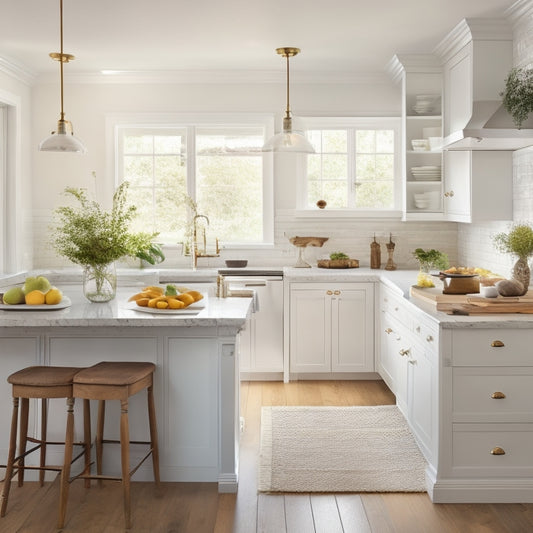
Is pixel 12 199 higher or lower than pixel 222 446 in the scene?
higher

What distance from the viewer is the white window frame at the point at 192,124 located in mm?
6961

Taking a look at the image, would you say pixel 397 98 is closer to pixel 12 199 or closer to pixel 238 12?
pixel 238 12

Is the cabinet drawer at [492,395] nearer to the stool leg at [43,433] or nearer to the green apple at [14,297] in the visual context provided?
the stool leg at [43,433]

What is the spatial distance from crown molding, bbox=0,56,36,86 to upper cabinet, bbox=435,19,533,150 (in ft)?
11.6

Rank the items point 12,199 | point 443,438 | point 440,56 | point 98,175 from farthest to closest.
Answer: point 98,175
point 12,199
point 440,56
point 443,438

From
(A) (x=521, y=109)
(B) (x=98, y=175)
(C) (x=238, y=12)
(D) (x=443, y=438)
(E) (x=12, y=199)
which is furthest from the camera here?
(B) (x=98, y=175)

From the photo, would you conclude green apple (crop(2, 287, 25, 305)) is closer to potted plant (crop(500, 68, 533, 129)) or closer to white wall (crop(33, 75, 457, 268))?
white wall (crop(33, 75, 457, 268))

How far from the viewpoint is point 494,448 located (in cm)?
371

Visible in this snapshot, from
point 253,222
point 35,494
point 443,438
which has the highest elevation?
point 253,222

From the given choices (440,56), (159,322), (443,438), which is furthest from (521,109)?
(159,322)

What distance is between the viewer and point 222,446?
3.93m

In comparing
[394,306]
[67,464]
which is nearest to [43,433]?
[67,464]

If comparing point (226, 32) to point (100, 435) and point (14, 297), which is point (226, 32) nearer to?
point (14, 297)

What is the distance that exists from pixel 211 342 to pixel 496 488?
163 centimetres
